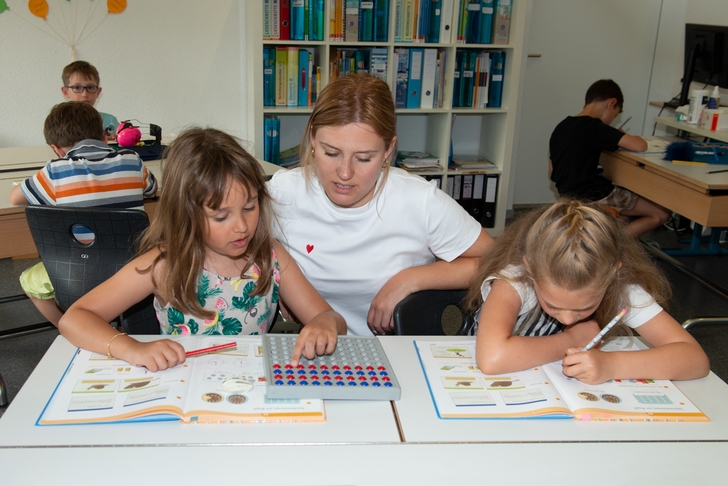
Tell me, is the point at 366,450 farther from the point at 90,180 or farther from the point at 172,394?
the point at 90,180

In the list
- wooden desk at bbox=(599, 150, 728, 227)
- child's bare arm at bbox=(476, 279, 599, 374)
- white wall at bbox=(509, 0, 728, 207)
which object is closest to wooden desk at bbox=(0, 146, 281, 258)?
child's bare arm at bbox=(476, 279, 599, 374)

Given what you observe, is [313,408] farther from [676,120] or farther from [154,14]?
[676,120]

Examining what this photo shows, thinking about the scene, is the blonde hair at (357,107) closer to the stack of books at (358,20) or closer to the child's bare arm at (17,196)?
the child's bare arm at (17,196)

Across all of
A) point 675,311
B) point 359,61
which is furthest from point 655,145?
point 359,61

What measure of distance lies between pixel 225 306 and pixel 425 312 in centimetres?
46

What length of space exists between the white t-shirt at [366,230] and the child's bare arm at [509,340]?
29cm

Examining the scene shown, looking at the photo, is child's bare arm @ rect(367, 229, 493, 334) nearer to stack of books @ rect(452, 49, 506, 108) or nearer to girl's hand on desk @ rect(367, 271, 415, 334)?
girl's hand on desk @ rect(367, 271, 415, 334)

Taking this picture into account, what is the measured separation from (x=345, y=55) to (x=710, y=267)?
2.38m

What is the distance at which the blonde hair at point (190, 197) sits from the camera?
1360 mm

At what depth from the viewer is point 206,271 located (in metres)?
1.48

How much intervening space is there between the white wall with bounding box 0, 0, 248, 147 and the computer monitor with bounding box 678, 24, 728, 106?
2.69 meters

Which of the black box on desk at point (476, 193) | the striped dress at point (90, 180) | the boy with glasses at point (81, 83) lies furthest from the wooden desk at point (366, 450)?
the black box on desk at point (476, 193)

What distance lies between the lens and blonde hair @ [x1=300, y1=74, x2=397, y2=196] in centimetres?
148

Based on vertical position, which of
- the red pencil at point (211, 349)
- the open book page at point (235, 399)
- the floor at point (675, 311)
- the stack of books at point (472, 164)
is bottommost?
the floor at point (675, 311)
